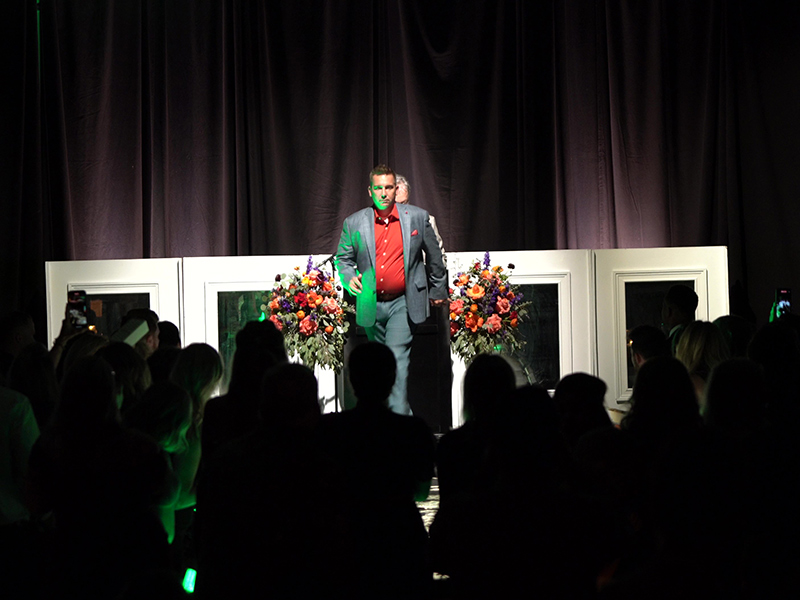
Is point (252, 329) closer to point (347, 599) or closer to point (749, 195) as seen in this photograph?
A: point (347, 599)

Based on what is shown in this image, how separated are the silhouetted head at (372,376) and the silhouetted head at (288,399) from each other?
30cm

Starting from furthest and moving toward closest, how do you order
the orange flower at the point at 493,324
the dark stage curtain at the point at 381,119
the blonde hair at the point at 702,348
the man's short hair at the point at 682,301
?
the dark stage curtain at the point at 381,119
the orange flower at the point at 493,324
the man's short hair at the point at 682,301
the blonde hair at the point at 702,348

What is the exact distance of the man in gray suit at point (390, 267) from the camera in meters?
5.34

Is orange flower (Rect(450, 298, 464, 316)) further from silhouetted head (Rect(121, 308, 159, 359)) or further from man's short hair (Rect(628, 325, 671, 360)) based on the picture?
man's short hair (Rect(628, 325, 671, 360))

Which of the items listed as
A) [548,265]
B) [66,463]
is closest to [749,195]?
[548,265]

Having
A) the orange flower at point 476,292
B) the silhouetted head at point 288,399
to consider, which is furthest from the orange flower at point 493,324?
the silhouetted head at point 288,399

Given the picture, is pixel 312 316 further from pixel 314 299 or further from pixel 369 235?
pixel 369 235

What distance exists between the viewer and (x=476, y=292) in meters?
5.62

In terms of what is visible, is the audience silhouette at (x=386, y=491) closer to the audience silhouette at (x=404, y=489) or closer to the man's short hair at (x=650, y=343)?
the audience silhouette at (x=404, y=489)

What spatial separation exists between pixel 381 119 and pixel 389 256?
2371 mm

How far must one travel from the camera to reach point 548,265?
20.1 feet

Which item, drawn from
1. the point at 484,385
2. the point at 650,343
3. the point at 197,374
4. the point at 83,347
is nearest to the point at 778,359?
the point at 650,343

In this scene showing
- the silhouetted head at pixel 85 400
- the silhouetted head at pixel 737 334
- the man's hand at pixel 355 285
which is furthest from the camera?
the man's hand at pixel 355 285

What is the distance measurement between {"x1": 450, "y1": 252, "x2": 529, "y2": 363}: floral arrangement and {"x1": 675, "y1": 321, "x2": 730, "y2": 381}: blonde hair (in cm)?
219
